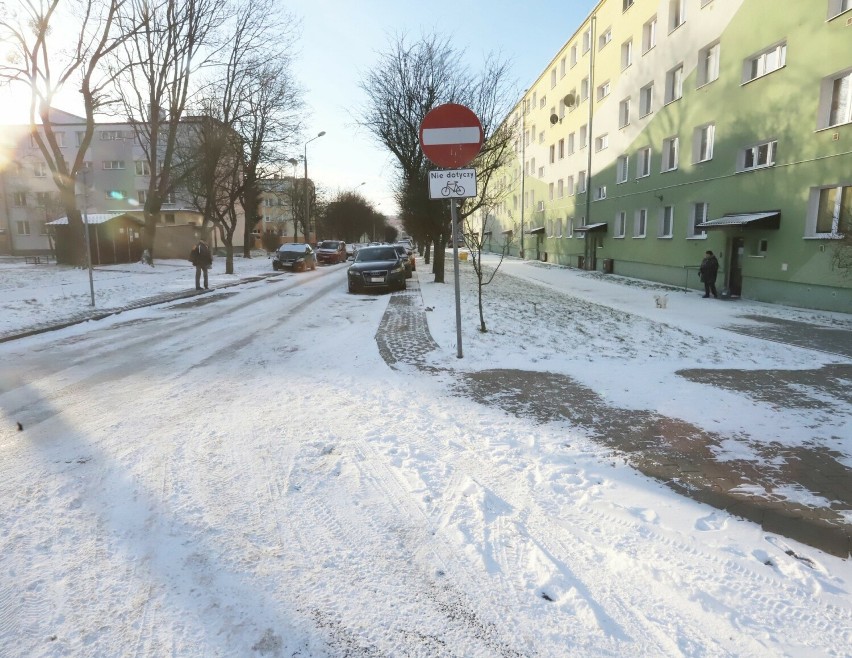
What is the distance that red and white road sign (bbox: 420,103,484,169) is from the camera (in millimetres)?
6152

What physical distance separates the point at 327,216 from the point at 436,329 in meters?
70.5

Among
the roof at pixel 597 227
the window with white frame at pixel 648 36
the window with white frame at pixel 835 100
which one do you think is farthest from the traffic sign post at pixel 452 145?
the roof at pixel 597 227

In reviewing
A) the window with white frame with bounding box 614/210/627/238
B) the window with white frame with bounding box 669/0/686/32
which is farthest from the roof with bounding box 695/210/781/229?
the window with white frame with bounding box 614/210/627/238

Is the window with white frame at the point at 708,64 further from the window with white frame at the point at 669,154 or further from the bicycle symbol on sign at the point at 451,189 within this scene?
the bicycle symbol on sign at the point at 451,189

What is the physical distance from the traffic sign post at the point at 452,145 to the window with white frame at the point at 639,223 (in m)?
20.2

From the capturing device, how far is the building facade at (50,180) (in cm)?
4884

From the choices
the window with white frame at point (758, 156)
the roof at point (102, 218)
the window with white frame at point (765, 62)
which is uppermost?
the window with white frame at point (765, 62)

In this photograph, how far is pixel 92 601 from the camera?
2.33 meters

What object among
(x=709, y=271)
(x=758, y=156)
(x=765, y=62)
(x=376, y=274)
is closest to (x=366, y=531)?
(x=376, y=274)

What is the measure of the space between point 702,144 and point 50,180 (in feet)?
188

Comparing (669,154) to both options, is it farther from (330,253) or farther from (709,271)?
(330,253)

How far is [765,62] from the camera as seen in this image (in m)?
15.7

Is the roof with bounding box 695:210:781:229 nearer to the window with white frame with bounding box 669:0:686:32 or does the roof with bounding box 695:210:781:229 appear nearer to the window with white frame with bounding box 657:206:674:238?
the window with white frame with bounding box 657:206:674:238

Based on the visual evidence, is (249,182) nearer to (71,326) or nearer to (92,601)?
(71,326)
